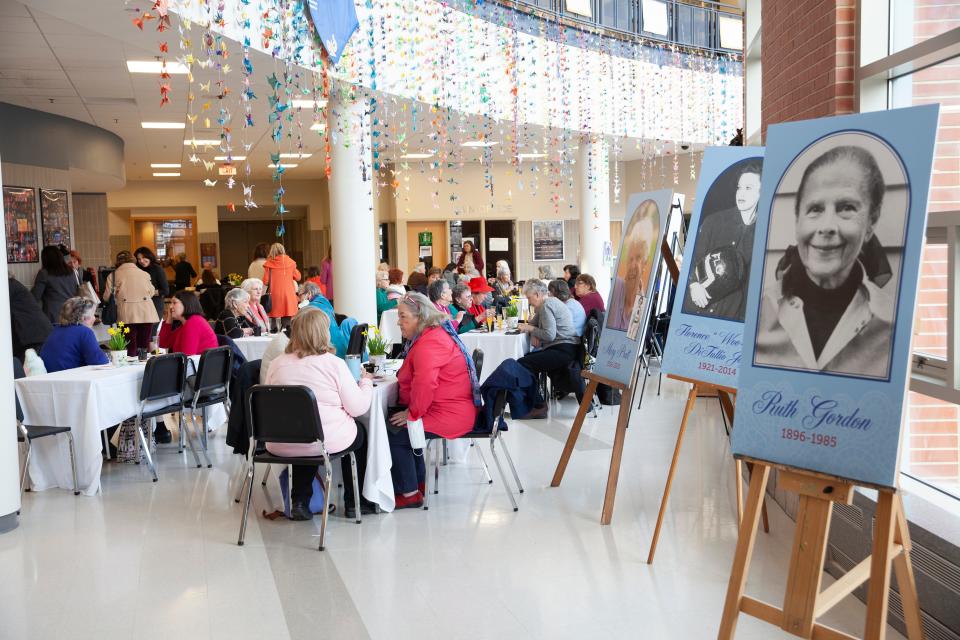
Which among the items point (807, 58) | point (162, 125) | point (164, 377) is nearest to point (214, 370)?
point (164, 377)

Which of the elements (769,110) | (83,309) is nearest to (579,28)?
(769,110)

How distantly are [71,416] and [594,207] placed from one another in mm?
11703

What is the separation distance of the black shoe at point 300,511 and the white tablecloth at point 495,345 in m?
3.41

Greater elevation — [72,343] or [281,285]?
[281,285]

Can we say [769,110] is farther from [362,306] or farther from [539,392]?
[362,306]

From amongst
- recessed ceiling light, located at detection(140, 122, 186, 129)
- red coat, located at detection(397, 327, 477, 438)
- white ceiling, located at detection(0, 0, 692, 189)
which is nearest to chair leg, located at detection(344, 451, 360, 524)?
red coat, located at detection(397, 327, 477, 438)

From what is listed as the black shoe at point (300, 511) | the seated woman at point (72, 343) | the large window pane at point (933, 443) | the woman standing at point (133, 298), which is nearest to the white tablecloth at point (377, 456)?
the black shoe at point (300, 511)

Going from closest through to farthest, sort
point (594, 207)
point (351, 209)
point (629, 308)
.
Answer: point (629, 308) < point (351, 209) < point (594, 207)

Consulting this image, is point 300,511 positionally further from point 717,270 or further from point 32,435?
point 717,270

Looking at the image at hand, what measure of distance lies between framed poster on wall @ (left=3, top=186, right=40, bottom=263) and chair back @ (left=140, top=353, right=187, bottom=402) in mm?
6233

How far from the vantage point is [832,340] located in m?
2.69

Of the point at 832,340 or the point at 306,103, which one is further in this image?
the point at 306,103

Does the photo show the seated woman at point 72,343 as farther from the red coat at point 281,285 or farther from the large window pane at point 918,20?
the large window pane at point 918,20

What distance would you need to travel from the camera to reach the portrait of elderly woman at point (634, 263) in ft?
16.3
